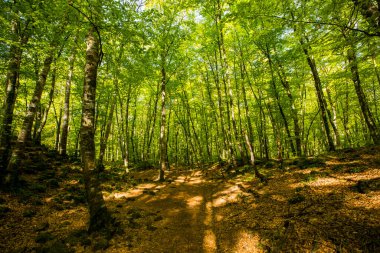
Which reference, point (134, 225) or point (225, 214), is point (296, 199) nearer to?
point (225, 214)

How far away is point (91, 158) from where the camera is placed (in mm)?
6176

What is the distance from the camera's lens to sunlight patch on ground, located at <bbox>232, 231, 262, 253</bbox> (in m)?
5.28

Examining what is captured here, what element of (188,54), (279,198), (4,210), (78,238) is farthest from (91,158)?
(188,54)

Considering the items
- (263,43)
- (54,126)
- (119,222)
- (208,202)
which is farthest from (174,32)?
(54,126)

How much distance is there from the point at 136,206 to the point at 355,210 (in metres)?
8.41

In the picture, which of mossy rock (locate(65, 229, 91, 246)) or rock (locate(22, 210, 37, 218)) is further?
rock (locate(22, 210, 37, 218))

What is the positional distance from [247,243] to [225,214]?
227cm

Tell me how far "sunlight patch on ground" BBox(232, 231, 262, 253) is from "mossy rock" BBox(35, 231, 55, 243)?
18.8ft

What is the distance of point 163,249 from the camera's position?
570cm

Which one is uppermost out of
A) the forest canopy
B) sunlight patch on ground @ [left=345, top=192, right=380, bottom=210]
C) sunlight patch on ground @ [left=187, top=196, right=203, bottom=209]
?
the forest canopy

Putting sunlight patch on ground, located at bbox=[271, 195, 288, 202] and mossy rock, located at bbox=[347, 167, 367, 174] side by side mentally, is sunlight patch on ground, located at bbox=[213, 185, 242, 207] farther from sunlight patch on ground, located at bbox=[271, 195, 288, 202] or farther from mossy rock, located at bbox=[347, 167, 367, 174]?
mossy rock, located at bbox=[347, 167, 367, 174]

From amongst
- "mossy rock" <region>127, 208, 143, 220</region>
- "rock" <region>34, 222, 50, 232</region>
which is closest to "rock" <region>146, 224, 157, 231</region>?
"mossy rock" <region>127, 208, 143, 220</region>

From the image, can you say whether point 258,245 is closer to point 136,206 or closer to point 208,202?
point 208,202

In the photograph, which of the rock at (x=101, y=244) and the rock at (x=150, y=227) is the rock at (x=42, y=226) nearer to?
the rock at (x=101, y=244)
